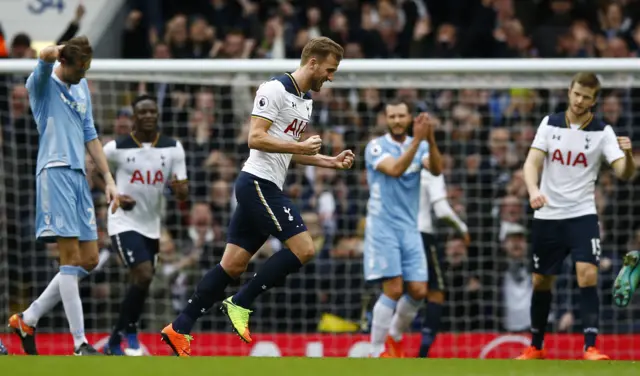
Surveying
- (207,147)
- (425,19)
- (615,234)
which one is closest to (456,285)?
(615,234)

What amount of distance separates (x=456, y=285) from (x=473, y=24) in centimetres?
414

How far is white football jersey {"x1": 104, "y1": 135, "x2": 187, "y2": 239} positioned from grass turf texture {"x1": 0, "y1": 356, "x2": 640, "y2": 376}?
338 centimetres

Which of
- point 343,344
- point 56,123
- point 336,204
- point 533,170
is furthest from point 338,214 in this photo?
point 56,123

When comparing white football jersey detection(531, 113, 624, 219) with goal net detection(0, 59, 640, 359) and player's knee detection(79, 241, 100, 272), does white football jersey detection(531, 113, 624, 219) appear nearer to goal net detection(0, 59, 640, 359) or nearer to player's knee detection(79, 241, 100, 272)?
goal net detection(0, 59, 640, 359)

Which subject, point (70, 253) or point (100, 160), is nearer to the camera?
point (70, 253)

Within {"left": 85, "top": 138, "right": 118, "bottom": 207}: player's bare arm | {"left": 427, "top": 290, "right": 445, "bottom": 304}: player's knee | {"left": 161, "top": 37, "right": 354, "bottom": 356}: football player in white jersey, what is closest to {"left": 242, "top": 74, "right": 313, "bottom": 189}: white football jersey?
{"left": 161, "top": 37, "right": 354, "bottom": 356}: football player in white jersey

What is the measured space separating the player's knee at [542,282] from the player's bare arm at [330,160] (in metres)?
2.32

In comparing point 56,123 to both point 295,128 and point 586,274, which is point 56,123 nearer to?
point 295,128

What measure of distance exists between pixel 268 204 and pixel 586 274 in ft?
9.01

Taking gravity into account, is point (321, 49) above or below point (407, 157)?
above

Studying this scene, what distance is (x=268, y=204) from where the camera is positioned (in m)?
8.27

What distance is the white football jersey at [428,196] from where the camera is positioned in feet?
38.0

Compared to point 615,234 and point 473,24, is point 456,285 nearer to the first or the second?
point 615,234

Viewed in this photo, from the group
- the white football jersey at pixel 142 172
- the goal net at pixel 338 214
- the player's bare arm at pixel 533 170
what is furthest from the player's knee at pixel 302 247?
the goal net at pixel 338 214
